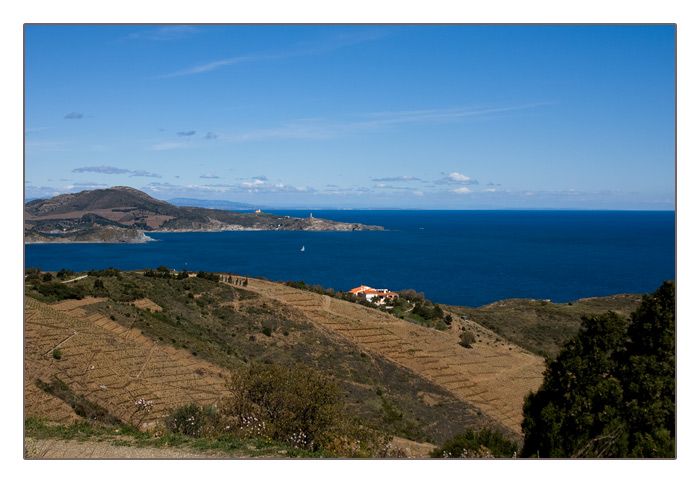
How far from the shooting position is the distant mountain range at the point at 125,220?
3147 inches

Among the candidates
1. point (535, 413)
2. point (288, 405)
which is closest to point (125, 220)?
point (288, 405)

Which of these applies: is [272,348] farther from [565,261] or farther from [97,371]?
[565,261]

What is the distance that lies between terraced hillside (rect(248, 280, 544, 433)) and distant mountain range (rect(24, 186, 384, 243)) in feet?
109

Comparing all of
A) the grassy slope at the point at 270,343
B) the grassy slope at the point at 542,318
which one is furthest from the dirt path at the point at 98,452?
the grassy slope at the point at 542,318

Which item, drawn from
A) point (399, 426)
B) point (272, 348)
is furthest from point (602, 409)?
point (272, 348)

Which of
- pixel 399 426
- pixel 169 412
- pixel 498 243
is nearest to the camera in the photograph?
pixel 169 412

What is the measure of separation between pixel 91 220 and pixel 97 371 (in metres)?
101


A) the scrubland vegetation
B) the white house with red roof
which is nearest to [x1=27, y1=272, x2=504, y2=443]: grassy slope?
the scrubland vegetation

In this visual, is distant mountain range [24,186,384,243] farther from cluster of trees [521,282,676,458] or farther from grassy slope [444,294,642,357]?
cluster of trees [521,282,676,458]

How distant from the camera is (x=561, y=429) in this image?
25.3 feet

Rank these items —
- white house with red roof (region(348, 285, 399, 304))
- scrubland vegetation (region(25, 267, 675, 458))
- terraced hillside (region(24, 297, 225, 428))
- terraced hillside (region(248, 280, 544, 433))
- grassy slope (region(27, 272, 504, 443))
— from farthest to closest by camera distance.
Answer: white house with red roof (region(348, 285, 399, 304)), terraced hillside (region(248, 280, 544, 433)), grassy slope (region(27, 272, 504, 443)), terraced hillside (region(24, 297, 225, 428)), scrubland vegetation (region(25, 267, 675, 458))

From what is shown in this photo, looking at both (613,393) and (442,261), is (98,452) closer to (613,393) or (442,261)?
(613,393)

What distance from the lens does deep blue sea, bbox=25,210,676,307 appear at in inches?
2435

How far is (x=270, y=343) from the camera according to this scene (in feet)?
70.1
